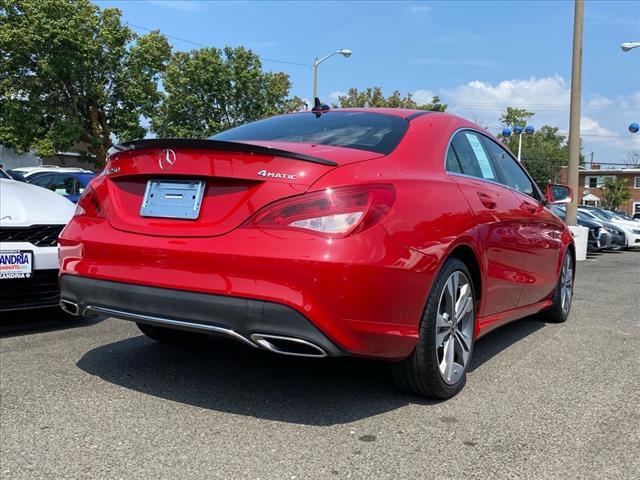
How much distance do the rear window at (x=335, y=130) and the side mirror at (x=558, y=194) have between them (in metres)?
2.66

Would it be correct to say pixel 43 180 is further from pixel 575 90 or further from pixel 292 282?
pixel 292 282

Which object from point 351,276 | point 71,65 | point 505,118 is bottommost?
point 351,276

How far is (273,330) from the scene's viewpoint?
2.55 metres

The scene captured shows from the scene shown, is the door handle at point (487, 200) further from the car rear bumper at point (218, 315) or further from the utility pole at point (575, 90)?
the utility pole at point (575, 90)

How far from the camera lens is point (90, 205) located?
324 centimetres

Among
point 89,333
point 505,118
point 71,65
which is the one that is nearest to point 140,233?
point 89,333

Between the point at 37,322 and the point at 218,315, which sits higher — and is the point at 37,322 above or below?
below

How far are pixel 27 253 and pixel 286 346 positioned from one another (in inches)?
97.5

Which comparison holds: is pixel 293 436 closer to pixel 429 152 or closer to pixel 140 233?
pixel 140 233

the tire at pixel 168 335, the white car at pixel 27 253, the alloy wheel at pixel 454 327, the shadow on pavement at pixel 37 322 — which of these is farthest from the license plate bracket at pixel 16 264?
the alloy wheel at pixel 454 327

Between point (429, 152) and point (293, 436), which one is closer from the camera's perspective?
point (293, 436)

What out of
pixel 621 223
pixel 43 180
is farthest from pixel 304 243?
pixel 621 223

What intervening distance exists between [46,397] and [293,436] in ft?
4.56

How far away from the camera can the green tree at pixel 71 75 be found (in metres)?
26.4
